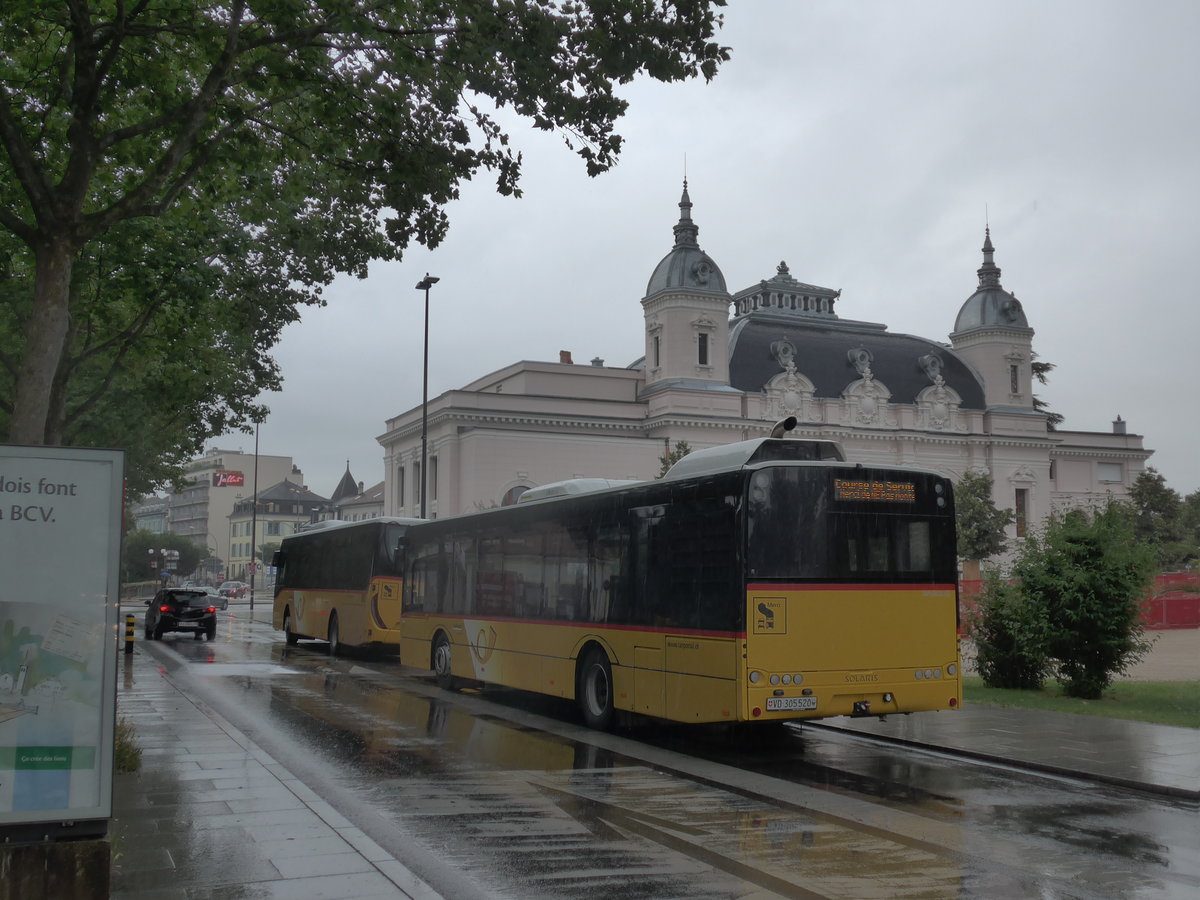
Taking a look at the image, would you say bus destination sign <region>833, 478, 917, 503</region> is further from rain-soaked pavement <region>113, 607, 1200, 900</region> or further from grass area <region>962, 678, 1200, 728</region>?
grass area <region>962, 678, 1200, 728</region>

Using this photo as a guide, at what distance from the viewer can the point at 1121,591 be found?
1762 cm

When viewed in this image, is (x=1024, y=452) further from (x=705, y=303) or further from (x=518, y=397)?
(x=518, y=397)

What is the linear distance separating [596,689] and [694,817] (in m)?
6.03

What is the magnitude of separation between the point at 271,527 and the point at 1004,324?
114426 mm

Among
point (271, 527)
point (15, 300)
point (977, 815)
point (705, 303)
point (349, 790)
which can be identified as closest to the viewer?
point (977, 815)

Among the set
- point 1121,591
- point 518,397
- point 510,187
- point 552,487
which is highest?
point 518,397

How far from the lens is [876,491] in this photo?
43.5 ft

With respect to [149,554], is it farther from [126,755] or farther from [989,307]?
[126,755]

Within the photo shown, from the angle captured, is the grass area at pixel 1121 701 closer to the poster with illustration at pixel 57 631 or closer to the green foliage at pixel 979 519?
the poster with illustration at pixel 57 631

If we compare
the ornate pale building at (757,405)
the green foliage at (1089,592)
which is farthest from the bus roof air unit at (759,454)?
the ornate pale building at (757,405)

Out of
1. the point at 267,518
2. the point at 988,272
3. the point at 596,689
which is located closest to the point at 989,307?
the point at 988,272

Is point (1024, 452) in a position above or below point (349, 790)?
above

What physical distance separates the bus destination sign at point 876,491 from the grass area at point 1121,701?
5.23 m

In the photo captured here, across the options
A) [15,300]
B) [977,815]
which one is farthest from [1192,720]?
[15,300]
